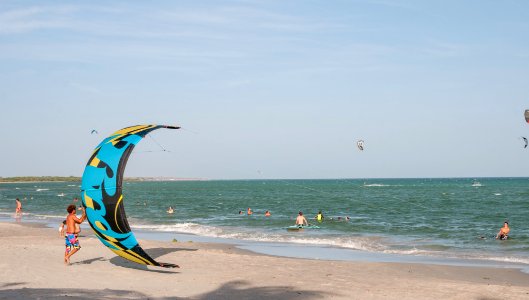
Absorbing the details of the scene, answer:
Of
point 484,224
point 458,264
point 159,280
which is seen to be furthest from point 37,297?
point 484,224

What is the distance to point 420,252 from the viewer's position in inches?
912

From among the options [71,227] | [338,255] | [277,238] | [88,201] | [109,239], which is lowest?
[277,238]

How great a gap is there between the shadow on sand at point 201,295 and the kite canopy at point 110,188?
2.16 metres

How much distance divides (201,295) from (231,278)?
2.50m

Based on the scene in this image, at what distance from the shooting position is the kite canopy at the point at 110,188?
14.1 m

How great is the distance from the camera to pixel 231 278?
1478cm

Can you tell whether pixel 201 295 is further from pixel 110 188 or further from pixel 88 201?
pixel 88 201

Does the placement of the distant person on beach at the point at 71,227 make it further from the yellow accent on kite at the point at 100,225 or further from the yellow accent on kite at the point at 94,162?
the yellow accent on kite at the point at 94,162

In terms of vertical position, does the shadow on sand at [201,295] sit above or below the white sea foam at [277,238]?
above

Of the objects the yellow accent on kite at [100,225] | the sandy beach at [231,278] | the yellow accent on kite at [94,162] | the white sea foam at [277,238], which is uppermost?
the yellow accent on kite at [94,162]

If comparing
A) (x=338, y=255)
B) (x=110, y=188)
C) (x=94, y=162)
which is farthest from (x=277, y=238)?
(x=94, y=162)

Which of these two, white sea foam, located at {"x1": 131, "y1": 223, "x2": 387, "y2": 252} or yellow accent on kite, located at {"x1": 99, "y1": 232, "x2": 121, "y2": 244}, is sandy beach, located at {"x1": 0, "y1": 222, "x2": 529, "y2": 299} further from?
white sea foam, located at {"x1": 131, "y1": 223, "x2": 387, "y2": 252}

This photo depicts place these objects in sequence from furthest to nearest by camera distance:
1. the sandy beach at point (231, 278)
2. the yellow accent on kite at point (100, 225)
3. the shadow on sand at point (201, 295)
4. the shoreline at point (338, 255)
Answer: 1. the shoreline at point (338, 255)
2. the yellow accent on kite at point (100, 225)
3. the sandy beach at point (231, 278)
4. the shadow on sand at point (201, 295)

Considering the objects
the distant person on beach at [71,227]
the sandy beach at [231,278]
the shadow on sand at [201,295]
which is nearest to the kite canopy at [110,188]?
the distant person on beach at [71,227]
